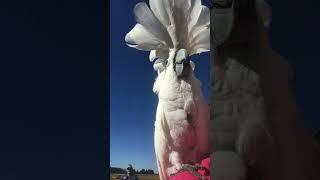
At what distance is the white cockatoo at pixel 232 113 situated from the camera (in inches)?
25.8

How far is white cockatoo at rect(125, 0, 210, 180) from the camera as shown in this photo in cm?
156

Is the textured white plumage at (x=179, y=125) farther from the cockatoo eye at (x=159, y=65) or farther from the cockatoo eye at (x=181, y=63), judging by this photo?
the cockatoo eye at (x=159, y=65)

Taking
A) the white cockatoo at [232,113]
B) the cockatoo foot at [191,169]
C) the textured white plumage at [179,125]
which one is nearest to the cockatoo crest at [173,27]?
the textured white plumage at [179,125]

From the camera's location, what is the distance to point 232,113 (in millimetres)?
A: 668

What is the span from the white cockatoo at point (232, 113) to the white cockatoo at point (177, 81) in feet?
2.85

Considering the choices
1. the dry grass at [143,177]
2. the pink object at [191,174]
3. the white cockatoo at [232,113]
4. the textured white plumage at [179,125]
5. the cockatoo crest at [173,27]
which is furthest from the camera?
the dry grass at [143,177]

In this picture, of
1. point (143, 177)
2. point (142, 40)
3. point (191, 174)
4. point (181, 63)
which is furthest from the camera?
point (143, 177)

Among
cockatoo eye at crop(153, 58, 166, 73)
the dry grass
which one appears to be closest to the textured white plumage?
cockatoo eye at crop(153, 58, 166, 73)

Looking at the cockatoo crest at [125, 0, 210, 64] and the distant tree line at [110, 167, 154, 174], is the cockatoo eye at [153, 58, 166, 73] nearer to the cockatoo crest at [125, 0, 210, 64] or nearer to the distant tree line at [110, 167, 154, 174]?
the cockatoo crest at [125, 0, 210, 64]

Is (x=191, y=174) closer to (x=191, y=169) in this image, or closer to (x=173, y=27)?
(x=191, y=169)

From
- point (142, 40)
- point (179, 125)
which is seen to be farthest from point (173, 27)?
point (179, 125)

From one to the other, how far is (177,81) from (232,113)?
92 cm
